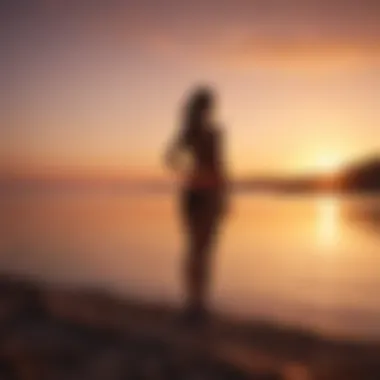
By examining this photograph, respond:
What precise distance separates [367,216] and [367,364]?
256mm

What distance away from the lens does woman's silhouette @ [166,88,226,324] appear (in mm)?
1073

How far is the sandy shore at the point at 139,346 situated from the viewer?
1.03m

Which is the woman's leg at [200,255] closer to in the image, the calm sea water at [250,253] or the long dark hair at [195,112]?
the calm sea water at [250,253]

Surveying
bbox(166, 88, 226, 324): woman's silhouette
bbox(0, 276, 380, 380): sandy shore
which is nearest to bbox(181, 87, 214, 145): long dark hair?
bbox(166, 88, 226, 324): woman's silhouette

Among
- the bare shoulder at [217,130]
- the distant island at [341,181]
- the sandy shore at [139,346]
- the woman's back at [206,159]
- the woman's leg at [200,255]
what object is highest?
the bare shoulder at [217,130]

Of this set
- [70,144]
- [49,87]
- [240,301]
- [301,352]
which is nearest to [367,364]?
[301,352]

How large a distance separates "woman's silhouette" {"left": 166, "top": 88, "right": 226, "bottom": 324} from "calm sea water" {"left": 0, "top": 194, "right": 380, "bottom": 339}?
0.02m

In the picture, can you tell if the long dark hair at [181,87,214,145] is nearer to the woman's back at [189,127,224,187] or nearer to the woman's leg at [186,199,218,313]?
the woman's back at [189,127,224,187]

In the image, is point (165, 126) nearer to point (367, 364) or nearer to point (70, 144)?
point (70, 144)

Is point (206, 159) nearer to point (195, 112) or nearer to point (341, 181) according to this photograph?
point (195, 112)

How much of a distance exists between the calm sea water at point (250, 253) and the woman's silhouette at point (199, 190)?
23 mm

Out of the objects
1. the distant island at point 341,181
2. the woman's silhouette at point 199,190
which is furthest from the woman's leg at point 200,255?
the distant island at point 341,181

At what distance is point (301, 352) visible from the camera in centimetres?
104

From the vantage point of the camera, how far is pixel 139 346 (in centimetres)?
110
